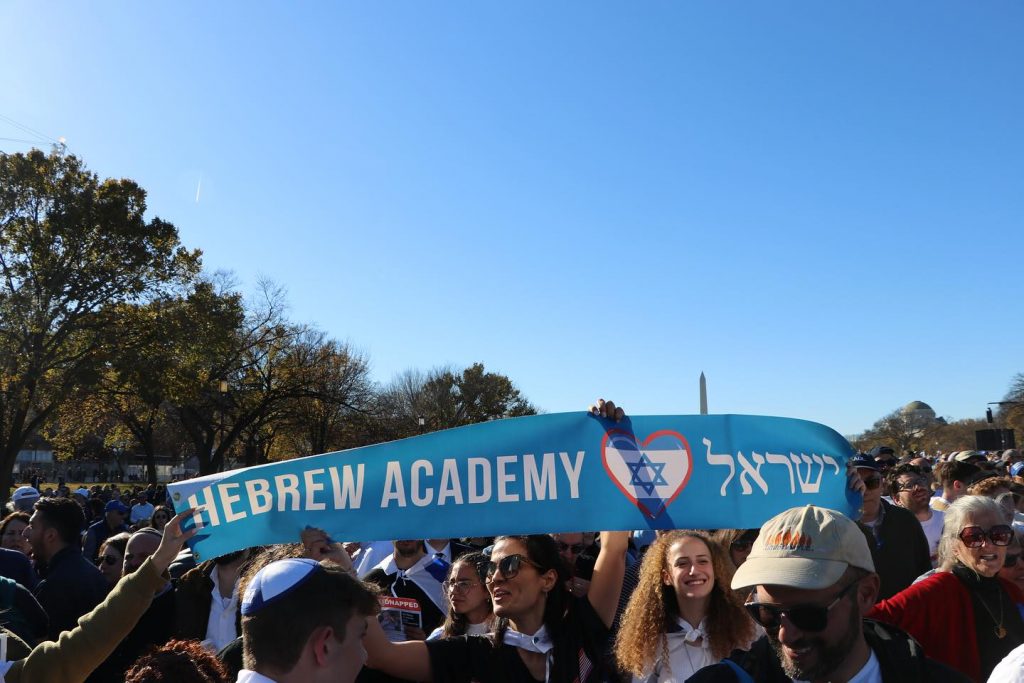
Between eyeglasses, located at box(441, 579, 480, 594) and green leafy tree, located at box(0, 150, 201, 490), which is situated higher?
green leafy tree, located at box(0, 150, 201, 490)

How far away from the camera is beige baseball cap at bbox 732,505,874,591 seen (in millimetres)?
2242

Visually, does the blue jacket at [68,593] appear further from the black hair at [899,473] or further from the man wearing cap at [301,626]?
the black hair at [899,473]

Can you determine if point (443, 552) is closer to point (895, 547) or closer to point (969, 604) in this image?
point (895, 547)

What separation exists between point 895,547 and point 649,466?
2969 millimetres

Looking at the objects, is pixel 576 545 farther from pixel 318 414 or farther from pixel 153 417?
pixel 318 414

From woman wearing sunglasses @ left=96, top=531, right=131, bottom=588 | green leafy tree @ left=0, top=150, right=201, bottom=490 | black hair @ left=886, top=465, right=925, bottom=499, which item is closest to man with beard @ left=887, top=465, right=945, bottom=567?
black hair @ left=886, top=465, right=925, bottom=499

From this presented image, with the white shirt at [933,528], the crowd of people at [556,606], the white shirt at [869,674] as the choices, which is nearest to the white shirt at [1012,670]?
the crowd of people at [556,606]

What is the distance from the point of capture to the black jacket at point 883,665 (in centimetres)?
232

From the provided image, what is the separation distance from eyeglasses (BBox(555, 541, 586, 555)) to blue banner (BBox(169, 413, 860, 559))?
1556 millimetres

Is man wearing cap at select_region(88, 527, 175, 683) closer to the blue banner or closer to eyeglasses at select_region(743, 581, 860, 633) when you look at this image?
the blue banner

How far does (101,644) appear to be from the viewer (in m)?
2.97

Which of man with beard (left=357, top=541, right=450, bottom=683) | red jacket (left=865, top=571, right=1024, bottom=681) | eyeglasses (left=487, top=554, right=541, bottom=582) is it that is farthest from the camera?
man with beard (left=357, top=541, right=450, bottom=683)

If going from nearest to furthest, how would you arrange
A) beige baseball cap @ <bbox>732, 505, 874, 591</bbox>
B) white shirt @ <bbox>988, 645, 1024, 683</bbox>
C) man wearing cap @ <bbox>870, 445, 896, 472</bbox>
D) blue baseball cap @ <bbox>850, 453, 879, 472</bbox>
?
white shirt @ <bbox>988, 645, 1024, 683</bbox> → beige baseball cap @ <bbox>732, 505, 874, 591</bbox> → blue baseball cap @ <bbox>850, 453, 879, 472</bbox> → man wearing cap @ <bbox>870, 445, 896, 472</bbox>

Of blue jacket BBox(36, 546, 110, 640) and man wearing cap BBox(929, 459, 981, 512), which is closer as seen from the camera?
blue jacket BBox(36, 546, 110, 640)
